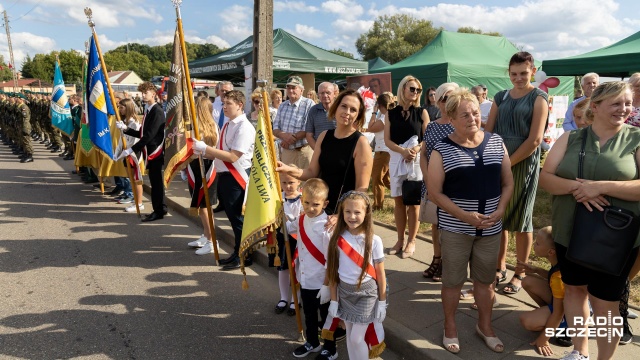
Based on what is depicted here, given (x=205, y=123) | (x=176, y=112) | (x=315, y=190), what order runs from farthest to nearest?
(x=176, y=112) < (x=205, y=123) < (x=315, y=190)

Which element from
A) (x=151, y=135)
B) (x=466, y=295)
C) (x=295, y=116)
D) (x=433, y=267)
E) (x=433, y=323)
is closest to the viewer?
(x=433, y=323)

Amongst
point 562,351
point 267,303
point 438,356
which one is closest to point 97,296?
point 267,303

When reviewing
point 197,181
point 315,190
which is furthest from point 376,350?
point 197,181

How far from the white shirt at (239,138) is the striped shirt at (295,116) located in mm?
1535

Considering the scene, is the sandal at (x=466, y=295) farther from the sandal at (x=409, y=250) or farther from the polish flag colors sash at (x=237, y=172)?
the polish flag colors sash at (x=237, y=172)

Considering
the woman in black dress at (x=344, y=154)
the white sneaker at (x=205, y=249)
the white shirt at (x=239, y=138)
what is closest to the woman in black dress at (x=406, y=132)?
the woman in black dress at (x=344, y=154)

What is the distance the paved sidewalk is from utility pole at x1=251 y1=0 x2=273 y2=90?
3514 millimetres

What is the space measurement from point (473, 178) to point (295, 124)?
3.65 meters

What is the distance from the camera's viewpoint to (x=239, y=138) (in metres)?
4.49

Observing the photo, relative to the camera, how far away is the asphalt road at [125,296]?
326 centimetres

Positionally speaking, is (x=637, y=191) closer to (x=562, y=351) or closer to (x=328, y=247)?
(x=562, y=351)

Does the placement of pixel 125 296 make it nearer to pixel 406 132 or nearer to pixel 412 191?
pixel 412 191

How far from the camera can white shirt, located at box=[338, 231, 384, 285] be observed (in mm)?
2703

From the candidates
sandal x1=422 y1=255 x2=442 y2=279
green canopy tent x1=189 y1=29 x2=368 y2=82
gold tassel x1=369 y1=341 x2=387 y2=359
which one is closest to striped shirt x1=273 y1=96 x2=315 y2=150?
sandal x1=422 y1=255 x2=442 y2=279
